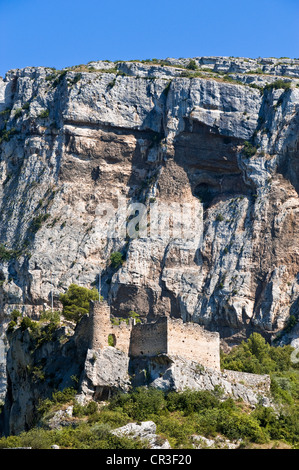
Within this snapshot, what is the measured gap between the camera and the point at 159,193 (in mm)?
95562


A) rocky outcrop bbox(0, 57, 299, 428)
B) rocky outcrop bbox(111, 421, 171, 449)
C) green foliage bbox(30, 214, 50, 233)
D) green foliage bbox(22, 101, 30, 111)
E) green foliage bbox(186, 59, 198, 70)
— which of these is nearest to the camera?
rocky outcrop bbox(111, 421, 171, 449)

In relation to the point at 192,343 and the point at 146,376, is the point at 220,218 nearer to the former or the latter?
the point at 192,343

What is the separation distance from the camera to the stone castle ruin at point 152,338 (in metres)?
53.4

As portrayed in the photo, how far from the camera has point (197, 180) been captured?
9619 cm

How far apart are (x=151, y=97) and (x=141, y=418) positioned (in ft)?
183

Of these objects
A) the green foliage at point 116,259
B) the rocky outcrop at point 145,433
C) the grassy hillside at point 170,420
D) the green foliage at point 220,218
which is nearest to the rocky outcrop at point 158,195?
the green foliage at point 220,218

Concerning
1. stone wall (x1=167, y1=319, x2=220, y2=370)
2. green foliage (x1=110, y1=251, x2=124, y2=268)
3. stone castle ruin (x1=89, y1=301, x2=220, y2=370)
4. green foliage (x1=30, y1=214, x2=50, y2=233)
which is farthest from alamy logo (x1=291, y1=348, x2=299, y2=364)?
green foliage (x1=30, y1=214, x2=50, y2=233)

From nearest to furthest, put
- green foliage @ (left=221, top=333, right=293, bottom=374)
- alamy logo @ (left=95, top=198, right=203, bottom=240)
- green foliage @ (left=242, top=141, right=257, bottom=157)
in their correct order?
1. green foliage @ (left=221, top=333, right=293, bottom=374)
2. green foliage @ (left=242, top=141, right=257, bottom=157)
3. alamy logo @ (left=95, top=198, right=203, bottom=240)

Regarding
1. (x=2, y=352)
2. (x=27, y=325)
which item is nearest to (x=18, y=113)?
(x=2, y=352)

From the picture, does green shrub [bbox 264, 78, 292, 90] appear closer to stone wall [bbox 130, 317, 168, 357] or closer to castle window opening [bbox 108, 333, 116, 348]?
stone wall [bbox 130, 317, 168, 357]

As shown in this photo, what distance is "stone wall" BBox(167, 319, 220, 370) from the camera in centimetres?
5350

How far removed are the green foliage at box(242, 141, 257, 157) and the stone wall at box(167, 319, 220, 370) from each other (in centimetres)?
4083

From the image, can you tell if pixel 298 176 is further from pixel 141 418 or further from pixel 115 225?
pixel 141 418

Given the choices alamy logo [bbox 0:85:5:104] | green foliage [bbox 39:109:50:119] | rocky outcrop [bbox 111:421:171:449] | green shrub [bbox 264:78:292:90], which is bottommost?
rocky outcrop [bbox 111:421:171:449]
